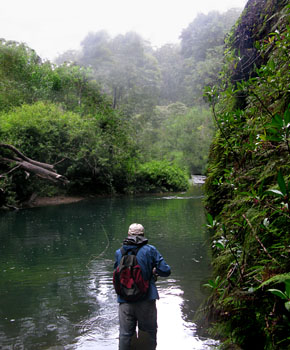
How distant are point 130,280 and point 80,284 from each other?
3351mm

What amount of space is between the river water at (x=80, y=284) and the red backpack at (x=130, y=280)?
86cm

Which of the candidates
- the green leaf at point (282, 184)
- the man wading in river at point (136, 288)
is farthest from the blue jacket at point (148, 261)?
the green leaf at point (282, 184)

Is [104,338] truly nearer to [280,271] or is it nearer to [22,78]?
[280,271]

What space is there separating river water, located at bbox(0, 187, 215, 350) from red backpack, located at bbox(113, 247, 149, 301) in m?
0.86

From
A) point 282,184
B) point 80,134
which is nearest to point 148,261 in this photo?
point 282,184

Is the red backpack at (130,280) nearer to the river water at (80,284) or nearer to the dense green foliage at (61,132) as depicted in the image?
the river water at (80,284)

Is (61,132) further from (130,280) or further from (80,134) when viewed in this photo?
(130,280)

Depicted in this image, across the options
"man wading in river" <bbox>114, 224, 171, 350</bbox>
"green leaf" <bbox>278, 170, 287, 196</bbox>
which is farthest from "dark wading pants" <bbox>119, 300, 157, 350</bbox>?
"green leaf" <bbox>278, 170, 287, 196</bbox>

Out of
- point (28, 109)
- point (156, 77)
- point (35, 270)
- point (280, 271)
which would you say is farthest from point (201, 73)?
point (280, 271)

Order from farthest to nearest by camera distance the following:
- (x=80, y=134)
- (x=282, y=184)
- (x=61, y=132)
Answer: (x=80, y=134)
(x=61, y=132)
(x=282, y=184)

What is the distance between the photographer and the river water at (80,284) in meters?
4.48

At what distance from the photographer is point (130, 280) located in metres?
3.59

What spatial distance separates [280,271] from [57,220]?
12625mm

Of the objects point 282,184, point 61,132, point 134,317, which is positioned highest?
point 61,132
